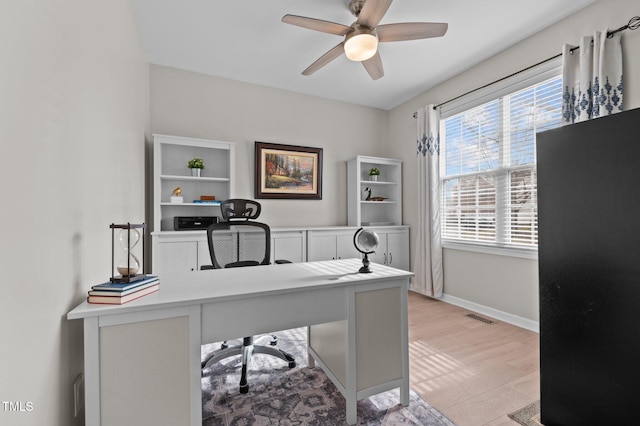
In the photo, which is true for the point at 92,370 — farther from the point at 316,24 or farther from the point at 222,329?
the point at 316,24

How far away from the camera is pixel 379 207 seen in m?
4.64

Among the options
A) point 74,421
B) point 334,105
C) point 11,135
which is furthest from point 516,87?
point 74,421

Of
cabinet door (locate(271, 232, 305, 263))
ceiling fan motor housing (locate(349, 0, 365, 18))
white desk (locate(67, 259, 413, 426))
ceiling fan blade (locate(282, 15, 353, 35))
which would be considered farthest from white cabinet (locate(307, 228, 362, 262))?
ceiling fan motor housing (locate(349, 0, 365, 18))

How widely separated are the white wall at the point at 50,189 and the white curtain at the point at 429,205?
11.3ft

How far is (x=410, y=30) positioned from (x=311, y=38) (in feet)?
3.42

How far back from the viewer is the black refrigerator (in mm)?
1054

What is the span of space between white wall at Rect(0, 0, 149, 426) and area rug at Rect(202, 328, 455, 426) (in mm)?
743

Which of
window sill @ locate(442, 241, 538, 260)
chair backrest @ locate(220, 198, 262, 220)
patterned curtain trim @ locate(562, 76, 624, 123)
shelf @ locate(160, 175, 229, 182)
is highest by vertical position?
patterned curtain trim @ locate(562, 76, 624, 123)

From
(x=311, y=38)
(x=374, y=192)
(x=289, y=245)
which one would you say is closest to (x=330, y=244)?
(x=289, y=245)

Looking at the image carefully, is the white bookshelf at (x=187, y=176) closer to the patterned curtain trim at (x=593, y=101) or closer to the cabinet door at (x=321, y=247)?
the cabinet door at (x=321, y=247)

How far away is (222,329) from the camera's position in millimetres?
1260

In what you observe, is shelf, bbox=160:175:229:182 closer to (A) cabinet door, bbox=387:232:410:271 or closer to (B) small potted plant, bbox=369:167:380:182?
(B) small potted plant, bbox=369:167:380:182

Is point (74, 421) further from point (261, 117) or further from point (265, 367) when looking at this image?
point (261, 117)

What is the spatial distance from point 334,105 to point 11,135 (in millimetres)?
4015
